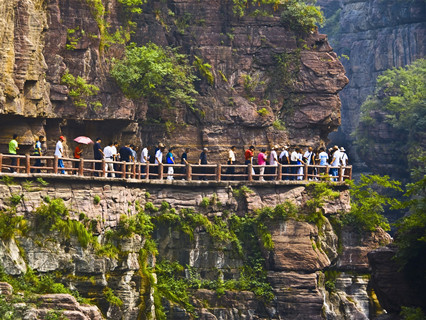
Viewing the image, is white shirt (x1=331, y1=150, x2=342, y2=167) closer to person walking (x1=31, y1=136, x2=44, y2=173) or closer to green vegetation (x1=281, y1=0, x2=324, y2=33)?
green vegetation (x1=281, y1=0, x2=324, y2=33)

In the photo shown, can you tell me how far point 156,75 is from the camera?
46.7 m

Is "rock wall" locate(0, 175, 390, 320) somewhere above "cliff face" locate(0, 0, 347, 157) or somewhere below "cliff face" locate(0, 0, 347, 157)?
below

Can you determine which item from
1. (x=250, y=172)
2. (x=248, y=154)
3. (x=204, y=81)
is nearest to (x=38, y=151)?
(x=250, y=172)

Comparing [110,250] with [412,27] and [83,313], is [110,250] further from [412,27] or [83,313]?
[412,27]

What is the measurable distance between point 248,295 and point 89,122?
33.4 ft

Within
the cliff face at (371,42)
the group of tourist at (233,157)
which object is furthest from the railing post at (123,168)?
the cliff face at (371,42)

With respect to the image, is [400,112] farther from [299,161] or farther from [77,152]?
[77,152]

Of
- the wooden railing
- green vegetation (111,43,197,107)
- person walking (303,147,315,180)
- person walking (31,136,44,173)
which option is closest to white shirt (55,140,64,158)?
the wooden railing

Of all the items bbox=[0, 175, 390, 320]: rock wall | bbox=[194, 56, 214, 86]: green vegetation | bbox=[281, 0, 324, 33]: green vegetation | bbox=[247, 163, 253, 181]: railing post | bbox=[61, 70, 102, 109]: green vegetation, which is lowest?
bbox=[0, 175, 390, 320]: rock wall

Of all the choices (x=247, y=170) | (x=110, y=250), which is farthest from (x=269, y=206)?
(x=110, y=250)

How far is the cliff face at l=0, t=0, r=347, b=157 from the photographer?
148 ft

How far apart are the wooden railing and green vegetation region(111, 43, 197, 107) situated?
3.18 meters

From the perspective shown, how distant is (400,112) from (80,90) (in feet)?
99.3

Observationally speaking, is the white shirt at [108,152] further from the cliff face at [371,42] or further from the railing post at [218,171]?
the cliff face at [371,42]
